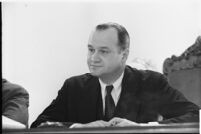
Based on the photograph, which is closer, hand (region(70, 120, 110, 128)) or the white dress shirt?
hand (region(70, 120, 110, 128))

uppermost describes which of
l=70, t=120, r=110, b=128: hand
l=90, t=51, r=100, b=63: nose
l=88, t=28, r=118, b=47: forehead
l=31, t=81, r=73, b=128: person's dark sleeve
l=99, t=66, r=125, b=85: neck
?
l=88, t=28, r=118, b=47: forehead

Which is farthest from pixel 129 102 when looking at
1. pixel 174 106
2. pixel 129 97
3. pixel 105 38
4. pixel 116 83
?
pixel 105 38

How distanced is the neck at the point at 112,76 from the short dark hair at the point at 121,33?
12cm

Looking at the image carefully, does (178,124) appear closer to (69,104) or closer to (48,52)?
(69,104)

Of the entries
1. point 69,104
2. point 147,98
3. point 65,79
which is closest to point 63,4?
point 65,79

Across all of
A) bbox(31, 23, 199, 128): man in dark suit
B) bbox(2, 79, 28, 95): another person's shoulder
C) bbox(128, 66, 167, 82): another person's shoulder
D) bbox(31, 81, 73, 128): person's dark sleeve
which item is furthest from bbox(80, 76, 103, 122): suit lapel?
bbox(2, 79, 28, 95): another person's shoulder

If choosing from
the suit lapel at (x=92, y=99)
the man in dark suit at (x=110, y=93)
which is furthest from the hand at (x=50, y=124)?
the suit lapel at (x=92, y=99)

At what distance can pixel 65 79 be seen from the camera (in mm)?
1884

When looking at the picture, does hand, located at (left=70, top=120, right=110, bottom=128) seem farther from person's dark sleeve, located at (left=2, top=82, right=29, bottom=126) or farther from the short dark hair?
the short dark hair

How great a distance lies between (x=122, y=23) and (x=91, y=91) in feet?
1.35

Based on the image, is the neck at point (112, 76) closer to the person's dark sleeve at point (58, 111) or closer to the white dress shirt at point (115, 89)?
the white dress shirt at point (115, 89)

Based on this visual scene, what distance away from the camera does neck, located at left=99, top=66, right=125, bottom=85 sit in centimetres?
188

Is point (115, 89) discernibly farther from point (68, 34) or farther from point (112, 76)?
point (68, 34)

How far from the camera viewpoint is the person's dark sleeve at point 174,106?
175 cm
